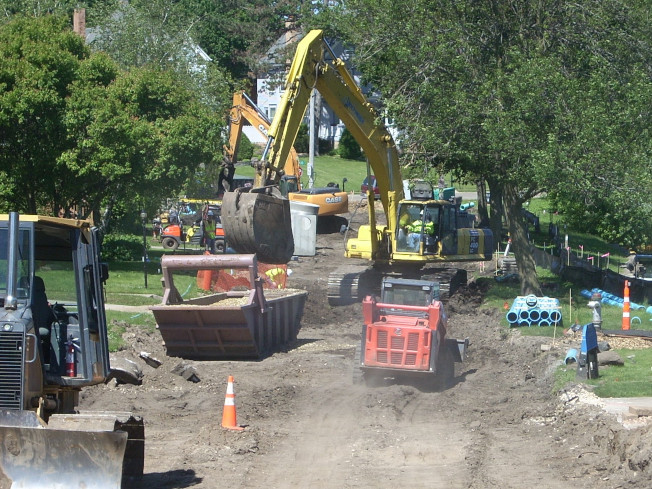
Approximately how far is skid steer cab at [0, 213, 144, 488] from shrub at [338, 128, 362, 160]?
60.7 meters

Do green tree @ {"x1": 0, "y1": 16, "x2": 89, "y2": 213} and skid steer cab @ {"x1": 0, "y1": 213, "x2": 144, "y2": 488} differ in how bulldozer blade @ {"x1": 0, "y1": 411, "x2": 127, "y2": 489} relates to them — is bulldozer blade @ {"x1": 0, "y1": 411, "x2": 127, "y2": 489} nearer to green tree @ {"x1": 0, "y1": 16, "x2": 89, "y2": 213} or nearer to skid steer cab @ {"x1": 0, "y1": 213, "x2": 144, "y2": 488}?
skid steer cab @ {"x1": 0, "y1": 213, "x2": 144, "y2": 488}

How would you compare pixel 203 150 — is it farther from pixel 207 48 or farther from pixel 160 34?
pixel 207 48

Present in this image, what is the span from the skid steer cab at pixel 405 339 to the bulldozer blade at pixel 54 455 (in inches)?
324

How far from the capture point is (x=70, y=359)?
983 cm

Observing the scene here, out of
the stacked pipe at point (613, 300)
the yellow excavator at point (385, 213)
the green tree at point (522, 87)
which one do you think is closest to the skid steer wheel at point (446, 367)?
the green tree at point (522, 87)

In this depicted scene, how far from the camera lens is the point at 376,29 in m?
26.4

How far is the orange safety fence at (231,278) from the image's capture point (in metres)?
25.0

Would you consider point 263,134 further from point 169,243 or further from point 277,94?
point 277,94

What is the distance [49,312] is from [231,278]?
15.7m

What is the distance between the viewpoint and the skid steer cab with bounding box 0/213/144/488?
8.95 meters

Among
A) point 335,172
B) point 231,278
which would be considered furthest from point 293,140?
point 335,172

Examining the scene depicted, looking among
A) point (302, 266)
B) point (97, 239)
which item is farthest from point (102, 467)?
point (302, 266)

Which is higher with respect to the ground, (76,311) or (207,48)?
(207,48)

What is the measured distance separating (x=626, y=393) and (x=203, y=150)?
62.6ft
